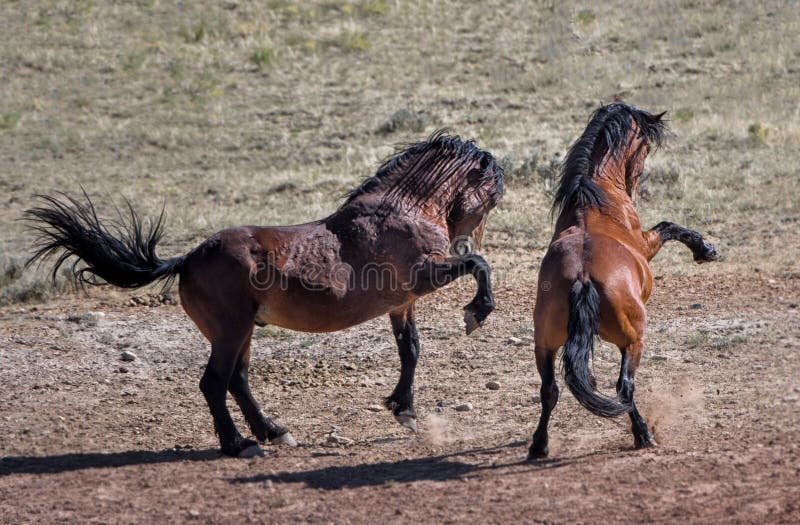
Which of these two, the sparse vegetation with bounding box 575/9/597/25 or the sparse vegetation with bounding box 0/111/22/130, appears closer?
the sparse vegetation with bounding box 0/111/22/130

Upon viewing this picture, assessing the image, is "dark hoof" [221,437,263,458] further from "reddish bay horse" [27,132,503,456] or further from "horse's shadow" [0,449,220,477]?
"horse's shadow" [0,449,220,477]

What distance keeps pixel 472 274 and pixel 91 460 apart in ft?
9.78

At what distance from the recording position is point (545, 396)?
21.6 ft

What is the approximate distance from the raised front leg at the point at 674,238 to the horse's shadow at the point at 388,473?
203 centimetres

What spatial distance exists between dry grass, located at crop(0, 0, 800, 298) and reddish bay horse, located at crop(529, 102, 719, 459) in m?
5.02

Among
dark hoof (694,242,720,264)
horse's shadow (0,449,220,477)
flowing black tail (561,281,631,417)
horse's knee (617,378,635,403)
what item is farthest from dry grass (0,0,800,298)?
horse's shadow (0,449,220,477)

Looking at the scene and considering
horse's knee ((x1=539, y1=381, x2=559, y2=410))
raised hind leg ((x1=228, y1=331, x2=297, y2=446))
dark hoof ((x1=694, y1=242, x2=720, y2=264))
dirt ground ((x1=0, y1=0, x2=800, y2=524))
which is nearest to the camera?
dirt ground ((x1=0, y1=0, x2=800, y2=524))

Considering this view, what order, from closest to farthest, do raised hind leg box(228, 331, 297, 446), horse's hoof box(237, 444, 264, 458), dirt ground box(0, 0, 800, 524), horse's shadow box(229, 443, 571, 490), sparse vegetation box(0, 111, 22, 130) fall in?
dirt ground box(0, 0, 800, 524)
horse's shadow box(229, 443, 571, 490)
horse's hoof box(237, 444, 264, 458)
raised hind leg box(228, 331, 297, 446)
sparse vegetation box(0, 111, 22, 130)

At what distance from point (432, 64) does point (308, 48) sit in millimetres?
3552

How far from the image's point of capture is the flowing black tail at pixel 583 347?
6254 millimetres

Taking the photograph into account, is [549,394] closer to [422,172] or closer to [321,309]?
[321,309]

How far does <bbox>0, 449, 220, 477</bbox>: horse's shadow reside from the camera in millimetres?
7055

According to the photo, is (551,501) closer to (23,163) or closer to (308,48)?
(23,163)

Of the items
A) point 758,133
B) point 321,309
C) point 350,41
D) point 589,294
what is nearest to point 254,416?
point 321,309
